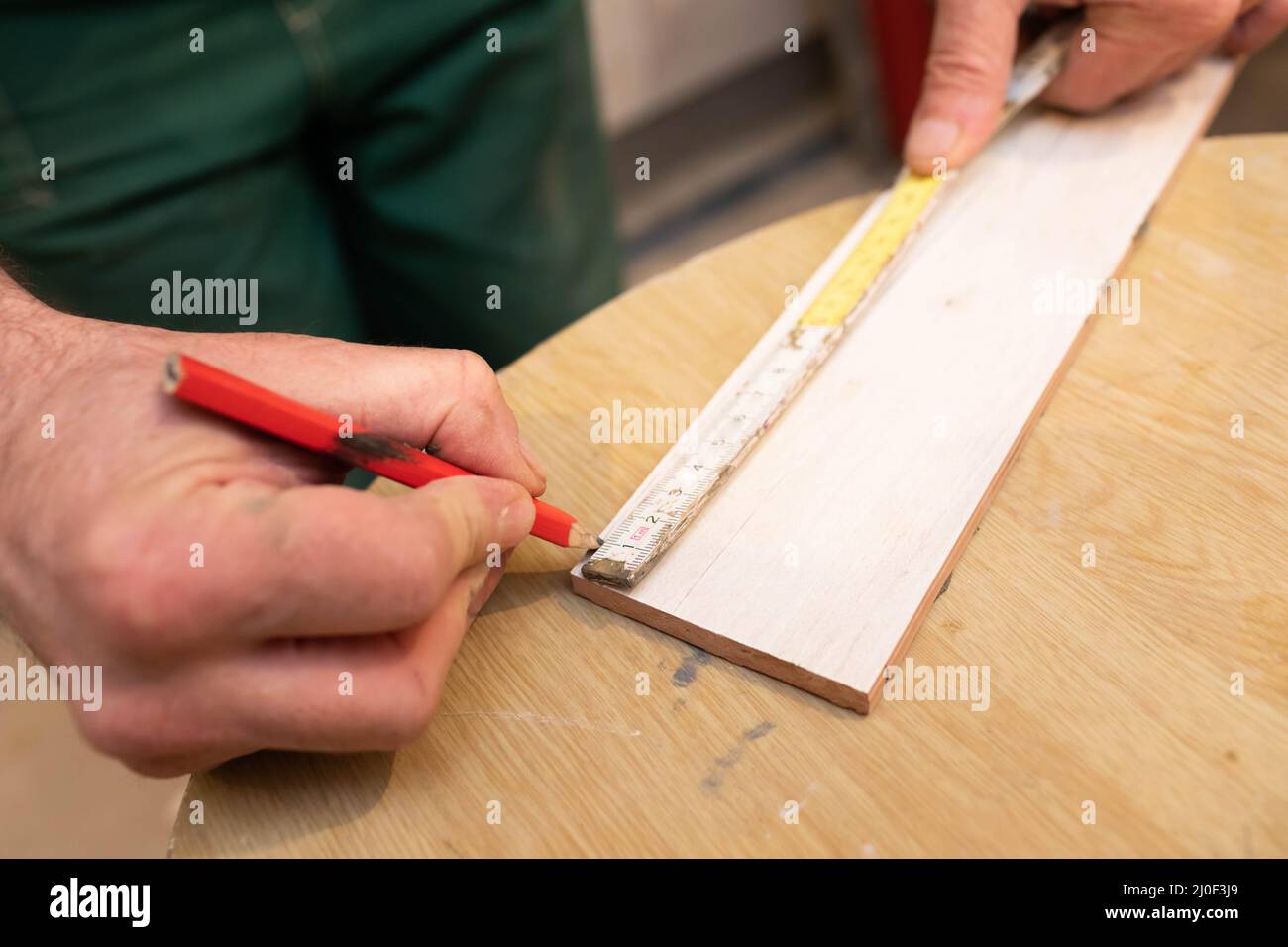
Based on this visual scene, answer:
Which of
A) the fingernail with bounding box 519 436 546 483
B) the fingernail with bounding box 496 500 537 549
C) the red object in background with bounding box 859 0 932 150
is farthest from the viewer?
the red object in background with bounding box 859 0 932 150

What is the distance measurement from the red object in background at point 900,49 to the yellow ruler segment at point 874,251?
5.67 ft

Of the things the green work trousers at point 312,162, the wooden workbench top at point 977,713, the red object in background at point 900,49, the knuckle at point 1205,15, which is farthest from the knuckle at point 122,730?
the red object in background at point 900,49

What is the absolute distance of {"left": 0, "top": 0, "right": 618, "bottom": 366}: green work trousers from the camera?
4.37 feet

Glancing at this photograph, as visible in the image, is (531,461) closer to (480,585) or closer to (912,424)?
(480,585)

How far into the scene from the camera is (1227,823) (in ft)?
2.47

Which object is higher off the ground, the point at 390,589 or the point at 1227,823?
the point at 390,589

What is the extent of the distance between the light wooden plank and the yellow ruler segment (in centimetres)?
2

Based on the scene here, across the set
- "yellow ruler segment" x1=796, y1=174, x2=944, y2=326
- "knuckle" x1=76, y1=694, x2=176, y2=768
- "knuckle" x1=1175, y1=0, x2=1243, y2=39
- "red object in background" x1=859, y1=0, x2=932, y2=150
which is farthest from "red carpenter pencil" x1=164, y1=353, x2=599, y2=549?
"red object in background" x1=859, y1=0, x2=932, y2=150

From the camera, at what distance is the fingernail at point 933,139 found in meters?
1.31

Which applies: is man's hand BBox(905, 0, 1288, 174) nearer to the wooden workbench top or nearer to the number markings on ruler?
the number markings on ruler

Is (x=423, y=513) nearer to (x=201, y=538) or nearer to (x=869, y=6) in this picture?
(x=201, y=538)

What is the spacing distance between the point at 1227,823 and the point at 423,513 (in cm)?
63

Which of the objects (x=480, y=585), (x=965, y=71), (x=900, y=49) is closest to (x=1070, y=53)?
(x=965, y=71)
